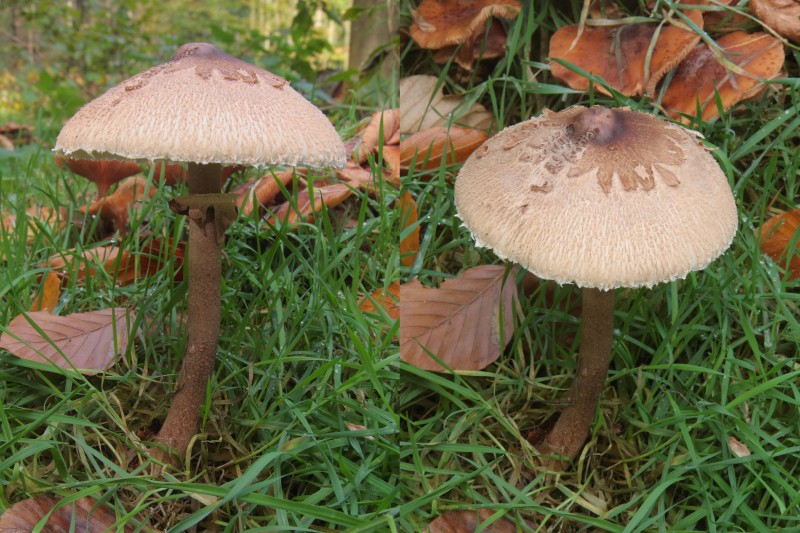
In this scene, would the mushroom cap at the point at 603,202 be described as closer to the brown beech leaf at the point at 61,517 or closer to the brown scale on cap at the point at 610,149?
the brown scale on cap at the point at 610,149

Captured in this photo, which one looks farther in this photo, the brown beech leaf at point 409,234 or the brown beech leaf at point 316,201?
the brown beech leaf at point 316,201

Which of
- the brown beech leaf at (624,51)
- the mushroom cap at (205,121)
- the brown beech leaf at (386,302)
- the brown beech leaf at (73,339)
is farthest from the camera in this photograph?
the brown beech leaf at (624,51)

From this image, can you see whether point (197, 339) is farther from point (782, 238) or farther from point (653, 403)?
point (782, 238)

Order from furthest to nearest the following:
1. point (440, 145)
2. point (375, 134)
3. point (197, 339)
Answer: point (375, 134) < point (440, 145) < point (197, 339)

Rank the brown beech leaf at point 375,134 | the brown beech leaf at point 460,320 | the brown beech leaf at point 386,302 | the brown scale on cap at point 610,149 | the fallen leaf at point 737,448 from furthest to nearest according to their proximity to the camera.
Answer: the brown beech leaf at point 375,134 → the brown beech leaf at point 386,302 → the brown beech leaf at point 460,320 → the fallen leaf at point 737,448 → the brown scale on cap at point 610,149

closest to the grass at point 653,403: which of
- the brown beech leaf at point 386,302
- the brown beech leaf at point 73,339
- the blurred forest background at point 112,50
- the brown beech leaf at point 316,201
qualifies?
the brown beech leaf at point 386,302

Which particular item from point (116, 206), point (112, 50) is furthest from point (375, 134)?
point (112, 50)
